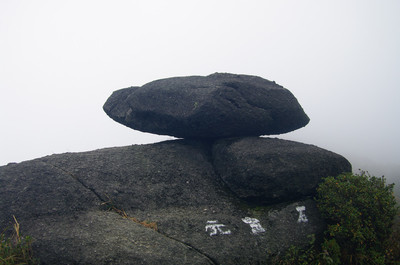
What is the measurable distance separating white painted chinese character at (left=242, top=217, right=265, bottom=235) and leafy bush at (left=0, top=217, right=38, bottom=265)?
6.32 meters

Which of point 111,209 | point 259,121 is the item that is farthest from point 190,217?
point 259,121

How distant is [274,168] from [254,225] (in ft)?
7.52

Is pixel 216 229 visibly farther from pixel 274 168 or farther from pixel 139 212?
pixel 274 168

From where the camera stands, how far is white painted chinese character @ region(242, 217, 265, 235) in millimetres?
9461

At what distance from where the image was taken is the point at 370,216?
30.6 feet

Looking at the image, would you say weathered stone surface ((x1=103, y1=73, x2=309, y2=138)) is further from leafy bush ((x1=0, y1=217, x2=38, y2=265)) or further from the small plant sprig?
leafy bush ((x1=0, y1=217, x2=38, y2=265))

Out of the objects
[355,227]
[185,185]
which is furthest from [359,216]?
[185,185]

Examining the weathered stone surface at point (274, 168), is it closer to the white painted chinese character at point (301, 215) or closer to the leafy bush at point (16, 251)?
the white painted chinese character at point (301, 215)

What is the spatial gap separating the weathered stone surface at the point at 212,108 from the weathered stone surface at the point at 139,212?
1.53 meters

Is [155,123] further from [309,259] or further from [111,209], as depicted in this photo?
[309,259]

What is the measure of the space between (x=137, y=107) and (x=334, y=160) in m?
8.94

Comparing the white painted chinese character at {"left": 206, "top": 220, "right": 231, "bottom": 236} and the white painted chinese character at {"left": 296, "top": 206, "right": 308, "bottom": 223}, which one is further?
the white painted chinese character at {"left": 296, "top": 206, "right": 308, "bottom": 223}

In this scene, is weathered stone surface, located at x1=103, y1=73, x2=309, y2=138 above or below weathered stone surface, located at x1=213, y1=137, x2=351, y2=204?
above

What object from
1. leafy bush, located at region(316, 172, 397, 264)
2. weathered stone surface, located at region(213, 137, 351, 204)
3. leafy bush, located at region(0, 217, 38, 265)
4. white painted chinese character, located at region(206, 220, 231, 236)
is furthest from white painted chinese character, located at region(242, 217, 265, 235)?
leafy bush, located at region(0, 217, 38, 265)
